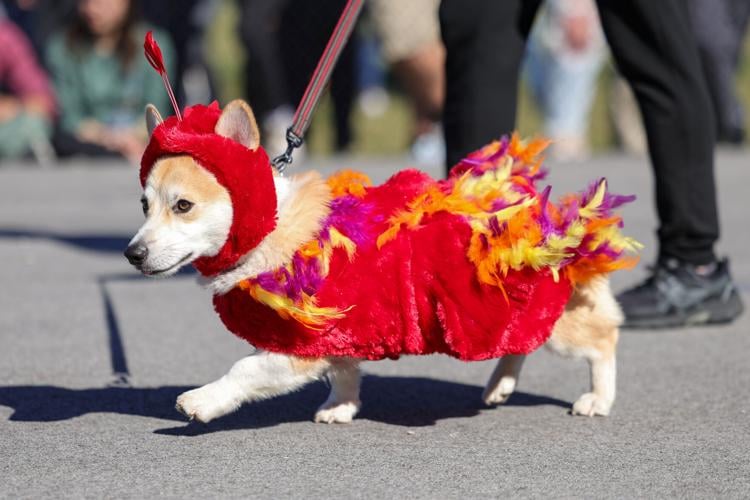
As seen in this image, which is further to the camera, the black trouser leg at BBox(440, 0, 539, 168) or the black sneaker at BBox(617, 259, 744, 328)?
the black sneaker at BBox(617, 259, 744, 328)

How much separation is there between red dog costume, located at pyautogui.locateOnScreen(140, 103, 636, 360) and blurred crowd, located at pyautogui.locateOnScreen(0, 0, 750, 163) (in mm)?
6121

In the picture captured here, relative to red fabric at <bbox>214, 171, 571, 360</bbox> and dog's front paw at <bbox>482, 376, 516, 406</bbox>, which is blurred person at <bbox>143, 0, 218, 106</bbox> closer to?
dog's front paw at <bbox>482, 376, 516, 406</bbox>

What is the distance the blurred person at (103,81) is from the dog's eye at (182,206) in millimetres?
6280

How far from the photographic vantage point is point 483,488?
118 inches

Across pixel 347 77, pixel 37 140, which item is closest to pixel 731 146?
pixel 347 77

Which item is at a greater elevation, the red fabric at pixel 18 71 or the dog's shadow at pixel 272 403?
the red fabric at pixel 18 71

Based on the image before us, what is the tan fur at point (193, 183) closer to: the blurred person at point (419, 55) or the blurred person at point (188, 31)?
the blurred person at point (419, 55)

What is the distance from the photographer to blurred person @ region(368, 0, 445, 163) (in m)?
9.69

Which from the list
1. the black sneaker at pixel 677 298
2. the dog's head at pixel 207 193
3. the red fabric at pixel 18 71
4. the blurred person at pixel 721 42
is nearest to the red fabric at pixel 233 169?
the dog's head at pixel 207 193

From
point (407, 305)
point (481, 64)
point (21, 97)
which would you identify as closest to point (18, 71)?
point (21, 97)

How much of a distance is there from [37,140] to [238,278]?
23.2 ft

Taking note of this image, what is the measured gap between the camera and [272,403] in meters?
3.83

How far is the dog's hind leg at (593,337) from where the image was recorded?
3.62m

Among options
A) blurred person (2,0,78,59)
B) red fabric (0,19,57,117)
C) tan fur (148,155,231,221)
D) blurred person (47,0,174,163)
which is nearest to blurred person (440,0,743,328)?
tan fur (148,155,231,221)
